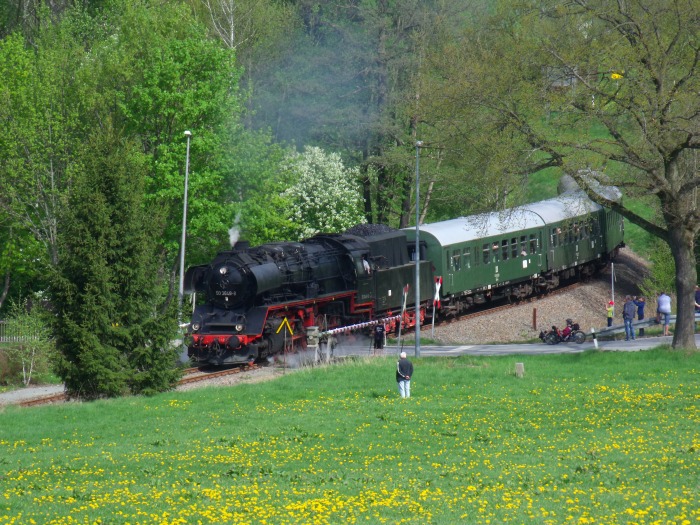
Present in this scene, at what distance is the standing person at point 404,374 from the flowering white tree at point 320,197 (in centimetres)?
2397

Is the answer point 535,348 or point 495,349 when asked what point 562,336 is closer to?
point 535,348

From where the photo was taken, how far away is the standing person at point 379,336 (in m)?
35.8

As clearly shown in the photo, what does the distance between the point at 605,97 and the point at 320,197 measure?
22170 mm

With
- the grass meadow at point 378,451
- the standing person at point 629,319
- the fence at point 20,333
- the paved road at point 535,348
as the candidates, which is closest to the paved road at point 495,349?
the paved road at point 535,348

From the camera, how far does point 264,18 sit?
2549 inches

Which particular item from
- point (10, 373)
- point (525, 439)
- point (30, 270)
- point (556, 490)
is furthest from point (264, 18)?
point (556, 490)

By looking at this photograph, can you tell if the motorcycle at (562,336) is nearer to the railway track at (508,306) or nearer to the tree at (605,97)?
the railway track at (508,306)

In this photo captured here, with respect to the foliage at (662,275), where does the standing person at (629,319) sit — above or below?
below

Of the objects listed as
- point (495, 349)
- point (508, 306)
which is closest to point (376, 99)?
point (508, 306)

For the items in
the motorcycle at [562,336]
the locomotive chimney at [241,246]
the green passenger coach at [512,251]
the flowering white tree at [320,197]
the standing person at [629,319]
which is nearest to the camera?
the locomotive chimney at [241,246]

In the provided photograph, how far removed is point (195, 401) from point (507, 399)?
302 inches

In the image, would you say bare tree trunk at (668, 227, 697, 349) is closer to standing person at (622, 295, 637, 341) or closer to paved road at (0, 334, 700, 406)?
paved road at (0, 334, 700, 406)

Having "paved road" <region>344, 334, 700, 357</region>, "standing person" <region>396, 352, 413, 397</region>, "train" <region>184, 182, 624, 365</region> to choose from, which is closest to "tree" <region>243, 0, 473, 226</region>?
"train" <region>184, 182, 624, 365</region>

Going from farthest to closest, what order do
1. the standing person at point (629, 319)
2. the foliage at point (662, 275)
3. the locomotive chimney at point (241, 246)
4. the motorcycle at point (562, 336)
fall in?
the foliage at point (662, 275)
the motorcycle at point (562, 336)
the standing person at point (629, 319)
the locomotive chimney at point (241, 246)
